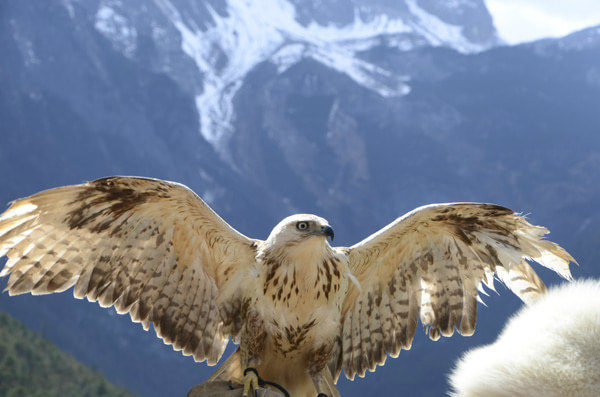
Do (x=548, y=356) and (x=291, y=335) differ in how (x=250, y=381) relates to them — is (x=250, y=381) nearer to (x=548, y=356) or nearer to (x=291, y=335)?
(x=291, y=335)

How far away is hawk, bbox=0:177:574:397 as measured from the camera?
3.16m

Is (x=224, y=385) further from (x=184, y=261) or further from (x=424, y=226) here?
(x=424, y=226)

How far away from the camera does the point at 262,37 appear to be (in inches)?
2067

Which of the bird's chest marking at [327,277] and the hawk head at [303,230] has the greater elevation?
the hawk head at [303,230]

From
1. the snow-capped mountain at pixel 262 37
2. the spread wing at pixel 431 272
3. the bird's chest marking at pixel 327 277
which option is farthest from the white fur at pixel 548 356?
the snow-capped mountain at pixel 262 37

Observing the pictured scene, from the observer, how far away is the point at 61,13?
152ft

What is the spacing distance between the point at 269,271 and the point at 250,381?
586mm

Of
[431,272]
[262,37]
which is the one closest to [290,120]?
[262,37]

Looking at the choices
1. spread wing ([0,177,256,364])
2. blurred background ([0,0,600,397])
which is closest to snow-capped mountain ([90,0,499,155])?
blurred background ([0,0,600,397])

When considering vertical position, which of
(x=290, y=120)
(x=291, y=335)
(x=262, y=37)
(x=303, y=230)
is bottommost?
(x=291, y=335)

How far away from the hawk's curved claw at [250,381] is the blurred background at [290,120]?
39.4m

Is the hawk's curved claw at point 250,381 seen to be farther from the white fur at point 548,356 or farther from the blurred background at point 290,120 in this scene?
the blurred background at point 290,120

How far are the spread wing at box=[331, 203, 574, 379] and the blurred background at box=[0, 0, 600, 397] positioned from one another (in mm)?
38875

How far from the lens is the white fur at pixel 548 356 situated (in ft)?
7.75
